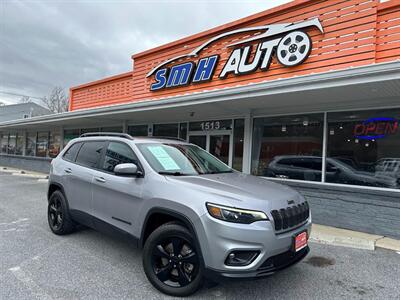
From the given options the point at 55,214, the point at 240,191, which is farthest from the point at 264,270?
the point at 55,214

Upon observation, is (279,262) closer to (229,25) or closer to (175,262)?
(175,262)

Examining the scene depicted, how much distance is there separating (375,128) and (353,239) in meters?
2.56

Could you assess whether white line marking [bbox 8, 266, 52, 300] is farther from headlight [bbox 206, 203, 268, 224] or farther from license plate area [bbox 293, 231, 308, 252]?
license plate area [bbox 293, 231, 308, 252]

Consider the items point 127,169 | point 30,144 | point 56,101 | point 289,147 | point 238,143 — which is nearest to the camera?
point 127,169

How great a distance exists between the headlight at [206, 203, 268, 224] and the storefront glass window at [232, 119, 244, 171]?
A: 6.21 meters

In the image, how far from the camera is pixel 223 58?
Result: 32.4 feet

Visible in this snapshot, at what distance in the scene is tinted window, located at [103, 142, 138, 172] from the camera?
4139mm

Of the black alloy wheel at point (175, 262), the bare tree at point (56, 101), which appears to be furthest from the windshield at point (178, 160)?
the bare tree at point (56, 101)

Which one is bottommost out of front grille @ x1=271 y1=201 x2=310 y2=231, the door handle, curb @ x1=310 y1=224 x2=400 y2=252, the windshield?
curb @ x1=310 y1=224 x2=400 y2=252

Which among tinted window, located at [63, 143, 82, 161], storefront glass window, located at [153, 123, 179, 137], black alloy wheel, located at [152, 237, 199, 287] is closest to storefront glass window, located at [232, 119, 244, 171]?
storefront glass window, located at [153, 123, 179, 137]

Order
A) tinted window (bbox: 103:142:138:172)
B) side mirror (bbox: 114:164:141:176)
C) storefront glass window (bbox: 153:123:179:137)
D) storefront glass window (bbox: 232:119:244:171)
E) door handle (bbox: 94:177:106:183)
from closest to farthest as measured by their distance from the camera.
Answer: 1. side mirror (bbox: 114:164:141:176)
2. tinted window (bbox: 103:142:138:172)
3. door handle (bbox: 94:177:106:183)
4. storefront glass window (bbox: 232:119:244:171)
5. storefront glass window (bbox: 153:123:179:137)

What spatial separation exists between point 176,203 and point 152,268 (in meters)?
0.84

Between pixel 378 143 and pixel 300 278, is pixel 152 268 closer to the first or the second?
pixel 300 278

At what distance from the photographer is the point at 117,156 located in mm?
4363
